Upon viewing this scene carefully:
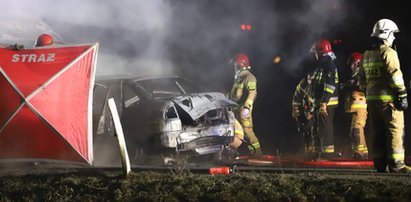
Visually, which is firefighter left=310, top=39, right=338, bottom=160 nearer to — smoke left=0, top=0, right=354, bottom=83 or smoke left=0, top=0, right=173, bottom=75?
smoke left=0, top=0, right=354, bottom=83

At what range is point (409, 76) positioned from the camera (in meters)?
11.0

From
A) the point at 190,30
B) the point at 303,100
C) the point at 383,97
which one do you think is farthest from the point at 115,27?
the point at 383,97

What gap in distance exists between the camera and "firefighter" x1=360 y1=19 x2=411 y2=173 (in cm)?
663

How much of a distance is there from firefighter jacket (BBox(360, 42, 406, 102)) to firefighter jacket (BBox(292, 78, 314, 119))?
2985mm

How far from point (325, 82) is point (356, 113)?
3.03 ft

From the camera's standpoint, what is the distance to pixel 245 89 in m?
11.4

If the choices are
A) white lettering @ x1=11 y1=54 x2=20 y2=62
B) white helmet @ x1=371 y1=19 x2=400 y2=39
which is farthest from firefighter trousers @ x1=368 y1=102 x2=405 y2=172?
white lettering @ x1=11 y1=54 x2=20 y2=62

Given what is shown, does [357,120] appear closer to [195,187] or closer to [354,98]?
[354,98]

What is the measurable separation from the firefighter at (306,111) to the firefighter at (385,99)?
9.60 ft

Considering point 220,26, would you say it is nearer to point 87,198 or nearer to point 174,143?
point 174,143

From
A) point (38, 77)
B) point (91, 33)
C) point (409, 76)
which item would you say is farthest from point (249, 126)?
point (38, 77)

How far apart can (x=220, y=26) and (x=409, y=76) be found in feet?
14.5

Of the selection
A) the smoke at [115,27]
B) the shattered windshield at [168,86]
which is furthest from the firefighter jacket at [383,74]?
the smoke at [115,27]

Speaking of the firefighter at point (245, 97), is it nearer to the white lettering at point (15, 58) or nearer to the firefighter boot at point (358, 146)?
the firefighter boot at point (358, 146)
